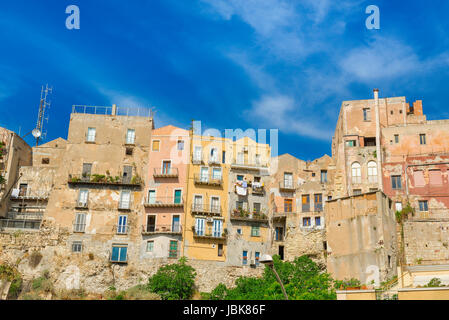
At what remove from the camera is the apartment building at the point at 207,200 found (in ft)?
182

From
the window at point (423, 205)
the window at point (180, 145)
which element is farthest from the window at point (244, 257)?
the window at point (423, 205)

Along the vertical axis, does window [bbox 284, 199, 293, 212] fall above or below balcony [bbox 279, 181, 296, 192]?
below

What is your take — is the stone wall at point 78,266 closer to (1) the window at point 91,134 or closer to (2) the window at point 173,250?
(2) the window at point 173,250

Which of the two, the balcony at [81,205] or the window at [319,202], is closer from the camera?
the balcony at [81,205]

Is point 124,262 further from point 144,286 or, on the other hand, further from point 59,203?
point 59,203

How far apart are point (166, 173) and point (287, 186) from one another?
12.9 metres

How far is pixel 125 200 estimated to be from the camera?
5728 centimetres

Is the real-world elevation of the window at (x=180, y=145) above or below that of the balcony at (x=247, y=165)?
above

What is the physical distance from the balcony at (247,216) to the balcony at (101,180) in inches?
399

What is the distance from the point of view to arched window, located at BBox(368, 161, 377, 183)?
188 feet

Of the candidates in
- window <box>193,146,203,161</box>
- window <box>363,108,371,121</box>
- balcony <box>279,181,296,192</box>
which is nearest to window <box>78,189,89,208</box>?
window <box>193,146,203,161</box>

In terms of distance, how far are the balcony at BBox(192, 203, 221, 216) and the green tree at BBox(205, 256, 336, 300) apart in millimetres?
7205

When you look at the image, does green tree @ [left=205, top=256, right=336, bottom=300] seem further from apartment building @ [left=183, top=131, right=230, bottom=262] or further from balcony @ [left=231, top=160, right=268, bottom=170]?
balcony @ [left=231, top=160, right=268, bottom=170]

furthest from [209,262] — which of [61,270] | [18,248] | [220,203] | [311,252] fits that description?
[18,248]
